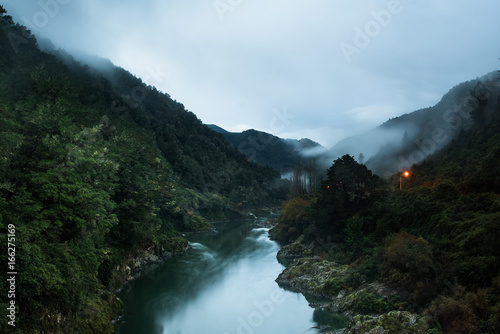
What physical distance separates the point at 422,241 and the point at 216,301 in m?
16.4

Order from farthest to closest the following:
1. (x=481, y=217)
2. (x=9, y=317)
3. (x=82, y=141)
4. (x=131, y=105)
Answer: (x=131, y=105) → (x=82, y=141) → (x=481, y=217) → (x=9, y=317)

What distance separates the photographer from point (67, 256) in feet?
48.6

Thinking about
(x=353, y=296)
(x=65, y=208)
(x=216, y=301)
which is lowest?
(x=216, y=301)

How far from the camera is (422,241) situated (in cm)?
2016

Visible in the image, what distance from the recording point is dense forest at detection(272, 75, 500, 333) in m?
15.5

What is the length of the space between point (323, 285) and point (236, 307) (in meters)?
7.43

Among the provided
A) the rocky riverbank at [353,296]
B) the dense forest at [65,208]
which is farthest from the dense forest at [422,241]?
the dense forest at [65,208]

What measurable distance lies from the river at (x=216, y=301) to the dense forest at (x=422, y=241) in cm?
321

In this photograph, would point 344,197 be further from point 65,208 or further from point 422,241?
point 65,208

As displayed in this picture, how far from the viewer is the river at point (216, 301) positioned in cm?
2064

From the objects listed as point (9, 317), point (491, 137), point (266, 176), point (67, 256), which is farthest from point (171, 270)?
point (266, 176)

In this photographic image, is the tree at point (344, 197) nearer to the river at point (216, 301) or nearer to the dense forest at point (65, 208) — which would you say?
the river at point (216, 301)

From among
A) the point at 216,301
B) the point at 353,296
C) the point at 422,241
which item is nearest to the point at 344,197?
the point at 353,296

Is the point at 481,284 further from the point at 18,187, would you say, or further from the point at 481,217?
the point at 18,187
